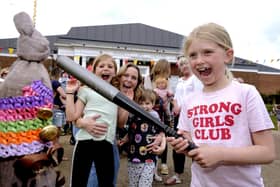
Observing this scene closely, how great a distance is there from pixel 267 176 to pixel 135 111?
439cm

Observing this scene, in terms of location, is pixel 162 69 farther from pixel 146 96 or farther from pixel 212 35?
pixel 212 35

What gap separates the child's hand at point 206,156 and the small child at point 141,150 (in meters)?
1.89

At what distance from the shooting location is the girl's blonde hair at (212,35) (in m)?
1.46

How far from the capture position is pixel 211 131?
4.87 feet

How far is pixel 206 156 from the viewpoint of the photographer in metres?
1.25

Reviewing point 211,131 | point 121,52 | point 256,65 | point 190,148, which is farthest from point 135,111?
point 256,65

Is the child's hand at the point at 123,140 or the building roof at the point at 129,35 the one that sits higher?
the building roof at the point at 129,35

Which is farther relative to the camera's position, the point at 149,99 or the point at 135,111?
the point at 149,99

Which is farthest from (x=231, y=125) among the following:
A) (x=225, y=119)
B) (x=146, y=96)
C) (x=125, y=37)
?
(x=125, y=37)

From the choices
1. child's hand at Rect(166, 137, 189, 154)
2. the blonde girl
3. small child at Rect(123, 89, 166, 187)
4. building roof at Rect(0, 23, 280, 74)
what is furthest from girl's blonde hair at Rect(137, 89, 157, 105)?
building roof at Rect(0, 23, 280, 74)

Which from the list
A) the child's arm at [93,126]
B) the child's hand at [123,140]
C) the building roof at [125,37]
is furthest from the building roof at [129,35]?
the child's arm at [93,126]

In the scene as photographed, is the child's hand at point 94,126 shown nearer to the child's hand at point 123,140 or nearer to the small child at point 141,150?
the small child at point 141,150

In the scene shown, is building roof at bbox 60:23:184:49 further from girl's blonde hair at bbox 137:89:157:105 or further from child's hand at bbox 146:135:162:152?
child's hand at bbox 146:135:162:152

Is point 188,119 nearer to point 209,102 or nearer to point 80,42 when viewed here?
point 209,102
